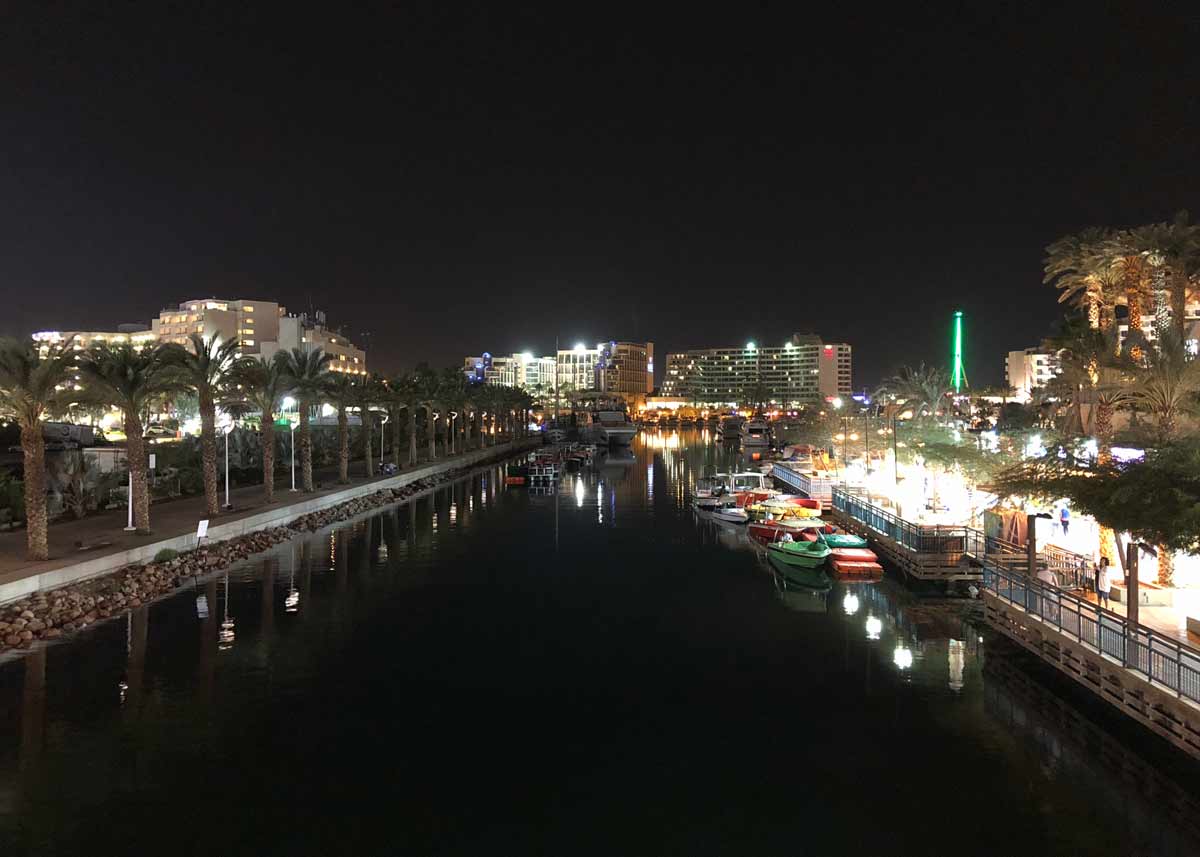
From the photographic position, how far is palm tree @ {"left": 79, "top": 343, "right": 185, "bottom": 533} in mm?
31609

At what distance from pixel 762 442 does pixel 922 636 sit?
9738cm

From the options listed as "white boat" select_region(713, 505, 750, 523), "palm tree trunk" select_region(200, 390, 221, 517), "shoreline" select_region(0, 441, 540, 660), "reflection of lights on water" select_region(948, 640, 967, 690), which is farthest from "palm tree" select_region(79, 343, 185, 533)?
"white boat" select_region(713, 505, 750, 523)

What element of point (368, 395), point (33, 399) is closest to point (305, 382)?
point (368, 395)

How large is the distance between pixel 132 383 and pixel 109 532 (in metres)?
6.14

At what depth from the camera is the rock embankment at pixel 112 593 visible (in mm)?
23141

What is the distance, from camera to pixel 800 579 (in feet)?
113

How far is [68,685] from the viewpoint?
65.9 ft

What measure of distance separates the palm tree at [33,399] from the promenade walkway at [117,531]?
123 cm

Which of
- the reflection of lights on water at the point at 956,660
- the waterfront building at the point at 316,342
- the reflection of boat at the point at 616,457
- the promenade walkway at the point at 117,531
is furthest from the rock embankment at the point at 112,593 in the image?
the waterfront building at the point at 316,342

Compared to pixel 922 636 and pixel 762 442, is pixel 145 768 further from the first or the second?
pixel 762 442

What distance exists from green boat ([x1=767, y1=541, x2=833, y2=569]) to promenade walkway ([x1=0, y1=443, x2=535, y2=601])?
2422 cm

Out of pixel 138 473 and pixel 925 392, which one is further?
pixel 925 392

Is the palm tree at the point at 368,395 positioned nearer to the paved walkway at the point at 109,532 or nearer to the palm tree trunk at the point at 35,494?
the paved walkway at the point at 109,532

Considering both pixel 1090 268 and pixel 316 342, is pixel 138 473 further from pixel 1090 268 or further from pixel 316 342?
pixel 316 342
